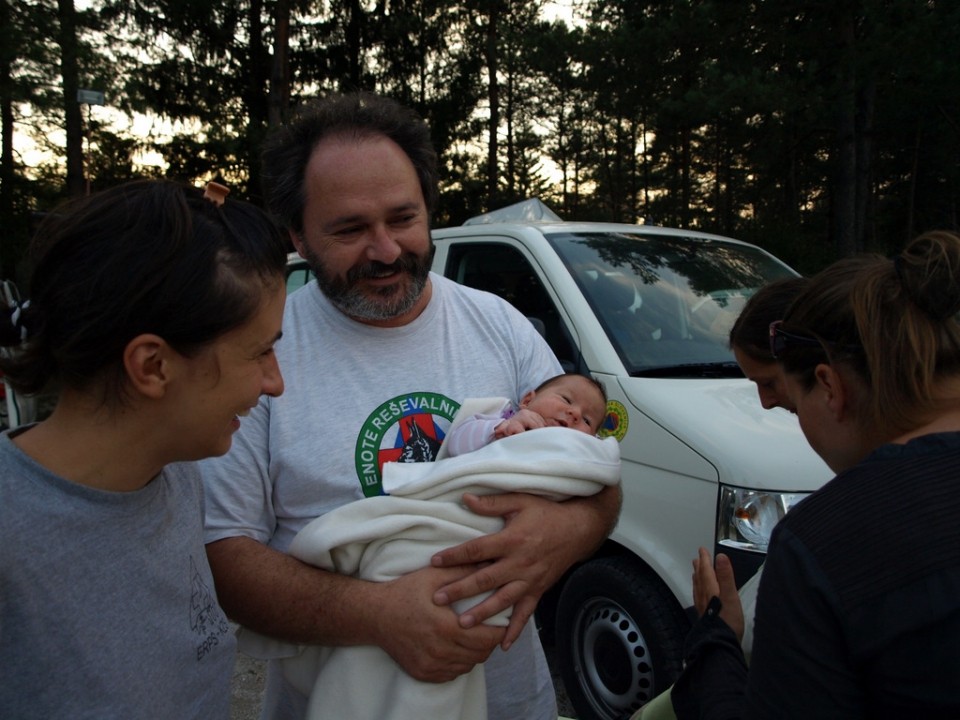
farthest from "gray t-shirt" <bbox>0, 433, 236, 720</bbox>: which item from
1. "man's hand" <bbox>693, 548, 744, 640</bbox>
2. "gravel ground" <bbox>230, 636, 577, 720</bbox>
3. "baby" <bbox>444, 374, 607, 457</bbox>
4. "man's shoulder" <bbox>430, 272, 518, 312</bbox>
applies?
"gravel ground" <bbox>230, 636, 577, 720</bbox>

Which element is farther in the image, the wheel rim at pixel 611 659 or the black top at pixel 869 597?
the wheel rim at pixel 611 659

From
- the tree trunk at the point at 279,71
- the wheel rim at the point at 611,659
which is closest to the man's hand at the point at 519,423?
the wheel rim at the point at 611,659

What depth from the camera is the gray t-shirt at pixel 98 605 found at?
1.09 m

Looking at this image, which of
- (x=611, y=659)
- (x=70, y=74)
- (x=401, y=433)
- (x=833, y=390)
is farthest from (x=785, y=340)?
(x=70, y=74)

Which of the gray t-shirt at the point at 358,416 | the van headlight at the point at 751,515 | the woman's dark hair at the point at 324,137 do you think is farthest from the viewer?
the van headlight at the point at 751,515

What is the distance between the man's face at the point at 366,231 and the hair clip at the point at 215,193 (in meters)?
0.55

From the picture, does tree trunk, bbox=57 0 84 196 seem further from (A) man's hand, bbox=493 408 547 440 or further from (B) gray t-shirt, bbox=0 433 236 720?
(B) gray t-shirt, bbox=0 433 236 720

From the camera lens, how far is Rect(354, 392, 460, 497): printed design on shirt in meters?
1.77

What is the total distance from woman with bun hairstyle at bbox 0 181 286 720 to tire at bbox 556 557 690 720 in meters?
1.98

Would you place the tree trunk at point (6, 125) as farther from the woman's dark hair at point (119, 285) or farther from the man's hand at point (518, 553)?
the man's hand at point (518, 553)

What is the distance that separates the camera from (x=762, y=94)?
12.2 m

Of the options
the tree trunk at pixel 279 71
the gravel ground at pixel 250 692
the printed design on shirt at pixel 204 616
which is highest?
the tree trunk at pixel 279 71

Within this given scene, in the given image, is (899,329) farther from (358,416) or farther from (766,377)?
(358,416)

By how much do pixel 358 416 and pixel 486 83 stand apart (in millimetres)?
22636
